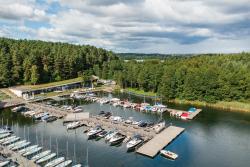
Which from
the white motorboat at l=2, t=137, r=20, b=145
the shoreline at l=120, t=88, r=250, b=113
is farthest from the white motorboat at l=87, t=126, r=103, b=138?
the shoreline at l=120, t=88, r=250, b=113

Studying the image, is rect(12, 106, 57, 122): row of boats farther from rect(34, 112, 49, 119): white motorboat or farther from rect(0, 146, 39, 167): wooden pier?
rect(0, 146, 39, 167): wooden pier

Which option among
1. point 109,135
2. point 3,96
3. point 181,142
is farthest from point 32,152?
point 3,96

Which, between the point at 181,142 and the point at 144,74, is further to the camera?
the point at 144,74

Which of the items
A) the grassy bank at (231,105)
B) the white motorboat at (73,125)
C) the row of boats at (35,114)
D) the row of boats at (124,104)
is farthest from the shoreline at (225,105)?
the row of boats at (35,114)

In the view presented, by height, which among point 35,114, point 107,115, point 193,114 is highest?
point 193,114

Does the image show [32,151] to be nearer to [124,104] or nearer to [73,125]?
[73,125]

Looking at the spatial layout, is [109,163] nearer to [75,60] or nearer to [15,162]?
[15,162]

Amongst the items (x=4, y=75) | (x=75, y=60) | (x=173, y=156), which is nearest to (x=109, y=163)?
(x=173, y=156)
